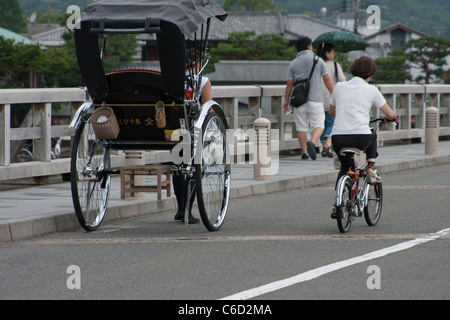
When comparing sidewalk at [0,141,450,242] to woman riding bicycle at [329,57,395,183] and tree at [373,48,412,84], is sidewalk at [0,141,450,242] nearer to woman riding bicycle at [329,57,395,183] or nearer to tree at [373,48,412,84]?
woman riding bicycle at [329,57,395,183]

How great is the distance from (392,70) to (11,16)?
60.0 m

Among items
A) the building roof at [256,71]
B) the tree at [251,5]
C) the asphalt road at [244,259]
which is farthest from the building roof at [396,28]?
the asphalt road at [244,259]

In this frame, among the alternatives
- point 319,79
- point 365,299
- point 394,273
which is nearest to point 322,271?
point 394,273

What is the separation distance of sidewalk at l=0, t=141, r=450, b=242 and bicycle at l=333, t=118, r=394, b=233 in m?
2.24

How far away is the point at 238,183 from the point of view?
12.4 m

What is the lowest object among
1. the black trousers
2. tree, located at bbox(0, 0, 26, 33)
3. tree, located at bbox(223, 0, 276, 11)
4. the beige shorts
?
the black trousers

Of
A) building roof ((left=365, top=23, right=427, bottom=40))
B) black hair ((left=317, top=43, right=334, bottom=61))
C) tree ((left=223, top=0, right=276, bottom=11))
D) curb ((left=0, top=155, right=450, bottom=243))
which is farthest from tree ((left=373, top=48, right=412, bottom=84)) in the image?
tree ((left=223, top=0, right=276, bottom=11))

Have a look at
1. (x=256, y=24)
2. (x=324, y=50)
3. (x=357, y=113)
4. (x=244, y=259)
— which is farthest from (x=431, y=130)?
(x=256, y=24)

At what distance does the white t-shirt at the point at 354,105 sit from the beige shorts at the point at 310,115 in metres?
6.54

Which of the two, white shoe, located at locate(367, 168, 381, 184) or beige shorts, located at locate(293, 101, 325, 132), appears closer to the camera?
white shoe, located at locate(367, 168, 381, 184)

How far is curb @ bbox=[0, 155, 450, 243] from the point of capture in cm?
838

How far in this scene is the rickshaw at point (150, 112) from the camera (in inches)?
327

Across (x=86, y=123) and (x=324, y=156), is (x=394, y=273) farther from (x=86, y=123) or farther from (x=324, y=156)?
(x=324, y=156)
